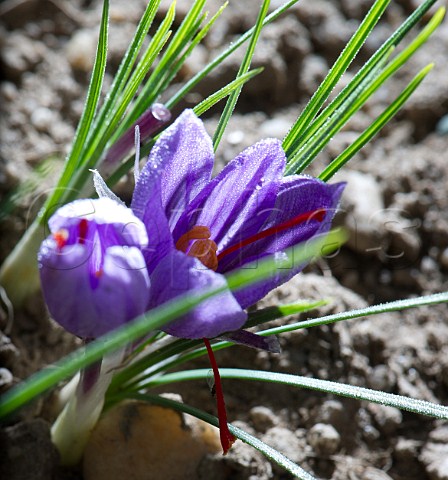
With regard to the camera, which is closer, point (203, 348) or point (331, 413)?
point (203, 348)

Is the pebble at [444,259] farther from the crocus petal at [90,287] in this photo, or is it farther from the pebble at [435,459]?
the crocus petal at [90,287]

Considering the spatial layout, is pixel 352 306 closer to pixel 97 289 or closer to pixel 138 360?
pixel 138 360

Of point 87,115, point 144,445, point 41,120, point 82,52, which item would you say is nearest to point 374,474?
point 144,445

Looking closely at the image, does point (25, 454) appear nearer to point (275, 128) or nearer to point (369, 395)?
point (369, 395)

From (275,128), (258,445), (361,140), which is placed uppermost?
(361,140)

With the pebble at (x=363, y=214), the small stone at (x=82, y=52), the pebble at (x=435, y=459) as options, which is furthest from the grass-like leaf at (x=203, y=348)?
the small stone at (x=82, y=52)
